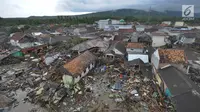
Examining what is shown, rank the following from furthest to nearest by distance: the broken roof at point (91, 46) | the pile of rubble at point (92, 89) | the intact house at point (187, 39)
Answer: the intact house at point (187, 39) → the broken roof at point (91, 46) → the pile of rubble at point (92, 89)

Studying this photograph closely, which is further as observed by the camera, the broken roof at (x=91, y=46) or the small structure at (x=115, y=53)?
the broken roof at (x=91, y=46)

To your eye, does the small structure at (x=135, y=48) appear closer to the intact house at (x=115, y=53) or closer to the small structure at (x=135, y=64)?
the intact house at (x=115, y=53)

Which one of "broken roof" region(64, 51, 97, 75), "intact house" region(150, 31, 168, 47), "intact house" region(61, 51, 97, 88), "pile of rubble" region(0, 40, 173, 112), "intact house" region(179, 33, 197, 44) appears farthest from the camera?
"intact house" region(179, 33, 197, 44)

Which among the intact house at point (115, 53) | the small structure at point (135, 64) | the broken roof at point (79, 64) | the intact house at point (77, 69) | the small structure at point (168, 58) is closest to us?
the intact house at point (77, 69)

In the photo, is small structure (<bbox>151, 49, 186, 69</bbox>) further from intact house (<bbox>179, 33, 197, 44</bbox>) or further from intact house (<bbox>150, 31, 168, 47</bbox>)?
intact house (<bbox>179, 33, 197, 44</bbox>)

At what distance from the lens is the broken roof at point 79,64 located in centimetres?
1616

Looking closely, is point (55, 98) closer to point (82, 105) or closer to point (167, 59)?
point (82, 105)

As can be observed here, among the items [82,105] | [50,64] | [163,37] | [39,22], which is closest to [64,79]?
[82,105]

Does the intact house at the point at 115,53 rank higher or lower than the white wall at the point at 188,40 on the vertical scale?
lower

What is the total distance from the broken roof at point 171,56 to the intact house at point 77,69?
372 inches

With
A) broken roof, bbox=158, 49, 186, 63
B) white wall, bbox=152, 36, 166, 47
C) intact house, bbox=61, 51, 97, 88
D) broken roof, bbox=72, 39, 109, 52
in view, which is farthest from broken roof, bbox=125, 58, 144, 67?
white wall, bbox=152, 36, 166, 47

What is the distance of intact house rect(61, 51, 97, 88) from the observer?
1554 centimetres

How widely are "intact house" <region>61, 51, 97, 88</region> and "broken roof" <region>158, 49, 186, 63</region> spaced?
9.46 metres

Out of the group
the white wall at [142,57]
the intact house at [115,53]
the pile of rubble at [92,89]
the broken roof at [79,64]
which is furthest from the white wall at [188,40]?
the broken roof at [79,64]
